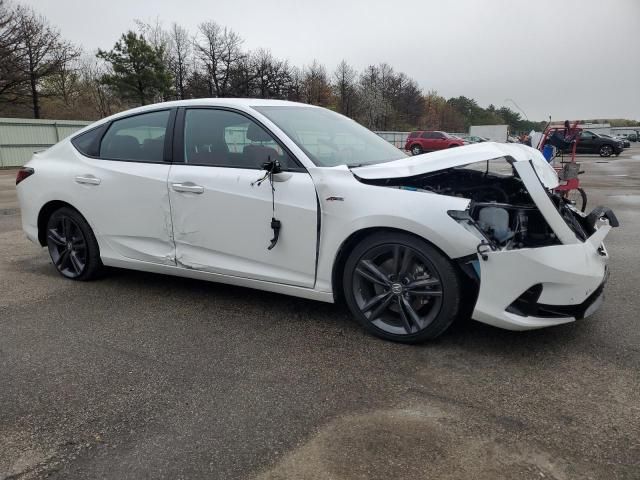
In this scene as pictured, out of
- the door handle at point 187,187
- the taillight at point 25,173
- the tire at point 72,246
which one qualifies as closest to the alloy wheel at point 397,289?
the door handle at point 187,187

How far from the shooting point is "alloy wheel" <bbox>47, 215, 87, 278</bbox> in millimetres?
4652

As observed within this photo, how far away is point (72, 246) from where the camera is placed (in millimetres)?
4723

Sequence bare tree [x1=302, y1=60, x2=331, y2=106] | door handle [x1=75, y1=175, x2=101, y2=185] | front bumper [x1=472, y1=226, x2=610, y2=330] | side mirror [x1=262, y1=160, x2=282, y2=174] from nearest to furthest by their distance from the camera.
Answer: front bumper [x1=472, y1=226, x2=610, y2=330], side mirror [x1=262, y1=160, x2=282, y2=174], door handle [x1=75, y1=175, x2=101, y2=185], bare tree [x1=302, y1=60, x2=331, y2=106]

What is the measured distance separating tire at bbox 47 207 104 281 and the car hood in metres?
2.65

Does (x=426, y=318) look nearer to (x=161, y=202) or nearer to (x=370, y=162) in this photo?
(x=370, y=162)

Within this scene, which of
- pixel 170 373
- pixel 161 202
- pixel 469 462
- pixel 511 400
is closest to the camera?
pixel 469 462

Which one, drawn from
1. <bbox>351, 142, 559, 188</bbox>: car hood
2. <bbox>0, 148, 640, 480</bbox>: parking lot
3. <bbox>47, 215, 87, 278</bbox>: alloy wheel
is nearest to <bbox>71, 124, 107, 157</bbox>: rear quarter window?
<bbox>47, 215, 87, 278</bbox>: alloy wheel

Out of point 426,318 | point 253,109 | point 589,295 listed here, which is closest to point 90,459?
point 426,318

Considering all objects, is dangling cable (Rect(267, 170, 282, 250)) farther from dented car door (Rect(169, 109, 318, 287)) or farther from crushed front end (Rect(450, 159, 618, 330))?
crushed front end (Rect(450, 159, 618, 330))

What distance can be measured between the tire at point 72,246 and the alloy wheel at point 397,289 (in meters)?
2.62

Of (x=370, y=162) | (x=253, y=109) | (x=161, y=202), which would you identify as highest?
(x=253, y=109)

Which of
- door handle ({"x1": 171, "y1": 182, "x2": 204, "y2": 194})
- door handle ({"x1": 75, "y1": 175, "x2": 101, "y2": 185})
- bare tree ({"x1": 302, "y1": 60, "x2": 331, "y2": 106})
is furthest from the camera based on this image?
bare tree ({"x1": 302, "y1": 60, "x2": 331, "y2": 106})

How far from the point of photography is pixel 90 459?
2.22m

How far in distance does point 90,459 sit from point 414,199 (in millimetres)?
2175
